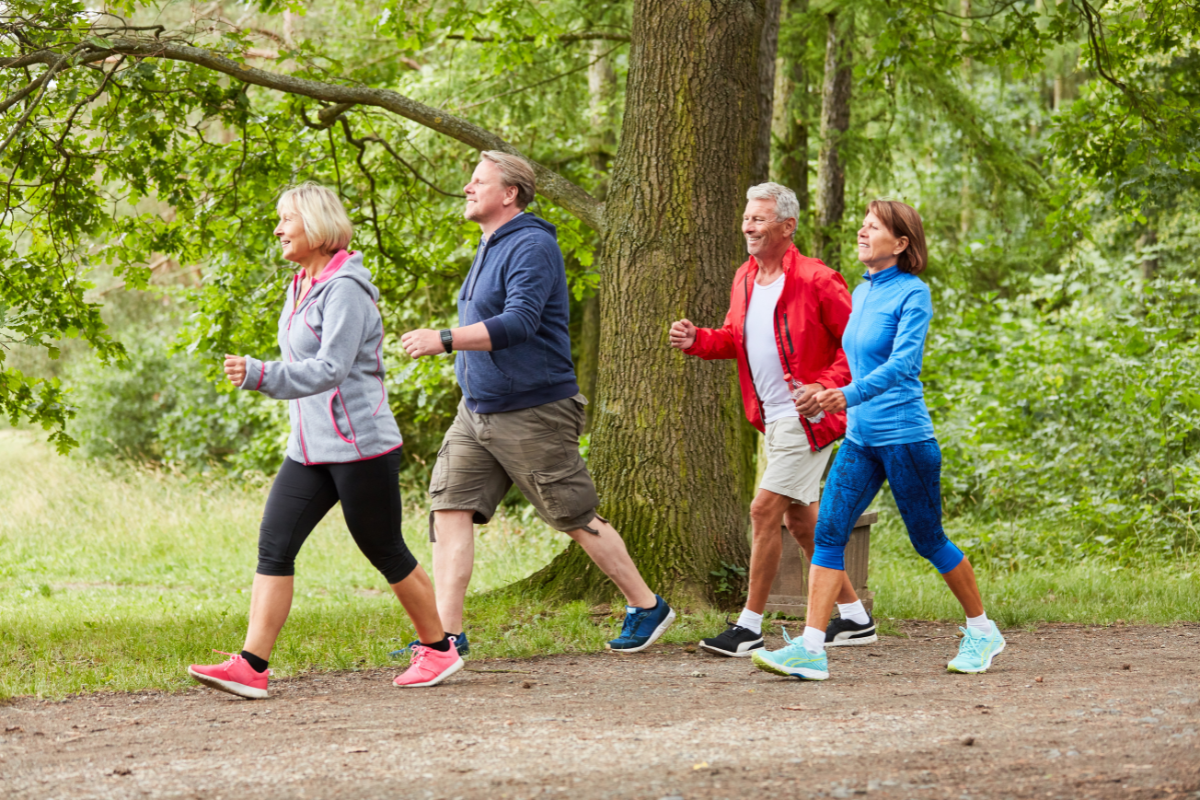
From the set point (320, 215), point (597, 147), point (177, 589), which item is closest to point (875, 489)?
point (320, 215)

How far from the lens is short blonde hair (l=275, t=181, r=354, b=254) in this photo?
4277 mm

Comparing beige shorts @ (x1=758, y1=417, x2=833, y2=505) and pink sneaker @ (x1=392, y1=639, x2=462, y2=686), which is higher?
beige shorts @ (x1=758, y1=417, x2=833, y2=505)

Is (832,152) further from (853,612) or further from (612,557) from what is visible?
(612,557)

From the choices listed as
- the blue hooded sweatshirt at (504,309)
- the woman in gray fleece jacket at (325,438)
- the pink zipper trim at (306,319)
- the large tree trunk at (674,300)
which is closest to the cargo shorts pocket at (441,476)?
the blue hooded sweatshirt at (504,309)

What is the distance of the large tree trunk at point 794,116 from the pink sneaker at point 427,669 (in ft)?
25.8

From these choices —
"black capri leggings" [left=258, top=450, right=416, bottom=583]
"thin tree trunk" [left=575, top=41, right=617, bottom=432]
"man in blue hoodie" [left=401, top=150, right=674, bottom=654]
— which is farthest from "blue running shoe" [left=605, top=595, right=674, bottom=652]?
"thin tree trunk" [left=575, top=41, right=617, bottom=432]

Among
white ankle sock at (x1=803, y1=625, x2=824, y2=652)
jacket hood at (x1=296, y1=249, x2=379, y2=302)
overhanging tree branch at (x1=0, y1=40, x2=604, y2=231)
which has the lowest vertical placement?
white ankle sock at (x1=803, y1=625, x2=824, y2=652)

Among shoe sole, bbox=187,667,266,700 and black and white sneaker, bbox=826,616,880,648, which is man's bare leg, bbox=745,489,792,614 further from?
shoe sole, bbox=187,667,266,700

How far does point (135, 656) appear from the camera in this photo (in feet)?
18.7

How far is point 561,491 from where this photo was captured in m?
4.88

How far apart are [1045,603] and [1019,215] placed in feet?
22.5

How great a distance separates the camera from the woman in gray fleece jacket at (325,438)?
418cm

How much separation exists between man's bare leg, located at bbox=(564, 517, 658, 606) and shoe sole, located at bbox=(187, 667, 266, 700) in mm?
1029

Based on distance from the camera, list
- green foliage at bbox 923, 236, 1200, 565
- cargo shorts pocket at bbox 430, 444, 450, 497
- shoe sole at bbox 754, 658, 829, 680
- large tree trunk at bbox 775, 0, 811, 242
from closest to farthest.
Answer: shoe sole at bbox 754, 658, 829, 680 < cargo shorts pocket at bbox 430, 444, 450, 497 < green foliage at bbox 923, 236, 1200, 565 < large tree trunk at bbox 775, 0, 811, 242
